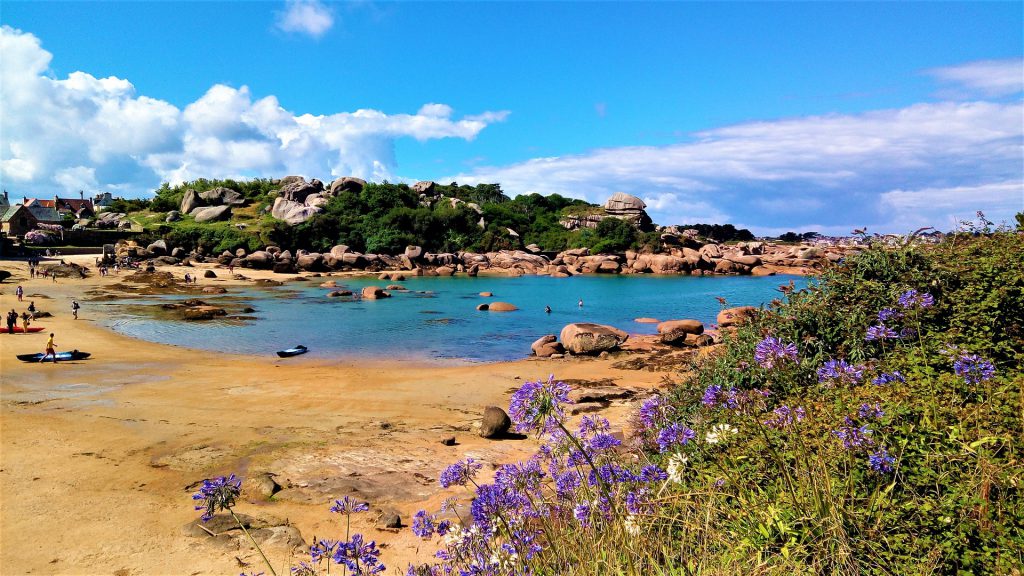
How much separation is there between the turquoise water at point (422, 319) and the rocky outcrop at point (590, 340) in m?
2.15

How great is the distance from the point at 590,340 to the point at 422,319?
45.8 feet

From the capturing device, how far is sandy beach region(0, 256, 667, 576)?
6754 millimetres

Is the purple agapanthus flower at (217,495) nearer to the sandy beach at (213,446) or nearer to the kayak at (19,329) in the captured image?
the sandy beach at (213,446)

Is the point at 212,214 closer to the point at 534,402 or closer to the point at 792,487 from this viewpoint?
the point at 534,402

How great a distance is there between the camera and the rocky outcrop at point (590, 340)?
21.4 metres

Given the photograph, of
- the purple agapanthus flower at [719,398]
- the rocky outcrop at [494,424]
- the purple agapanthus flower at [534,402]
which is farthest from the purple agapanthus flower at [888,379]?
the rocky outcrop at [494,424]

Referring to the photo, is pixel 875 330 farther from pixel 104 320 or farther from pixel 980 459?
pixel 104 320

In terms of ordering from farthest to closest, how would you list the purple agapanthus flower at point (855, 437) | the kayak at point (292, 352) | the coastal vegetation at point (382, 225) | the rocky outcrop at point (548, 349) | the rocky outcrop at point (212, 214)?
1. the rocky outcrop at point (212, 214)
2. the coastal vegetation at point (382, 225)
3. the rocky outcrop at point (548, 349)
4. the kayak at point (292, 352)
5. the purple agapanthus flower at point (855, 437)

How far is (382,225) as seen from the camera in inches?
3068

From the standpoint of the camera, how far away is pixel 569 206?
11238cm

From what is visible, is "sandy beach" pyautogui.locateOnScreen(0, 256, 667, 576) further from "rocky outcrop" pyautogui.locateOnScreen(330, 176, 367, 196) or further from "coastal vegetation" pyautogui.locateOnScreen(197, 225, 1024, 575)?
"rocky outcrop" pyautogui.locateOnScreen(330, 176, 367, 196)

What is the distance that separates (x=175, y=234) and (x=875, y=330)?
2976 inches

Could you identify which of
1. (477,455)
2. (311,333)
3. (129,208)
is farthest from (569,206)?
(477,455)

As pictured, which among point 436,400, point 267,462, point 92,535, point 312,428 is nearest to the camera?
point 92,535
